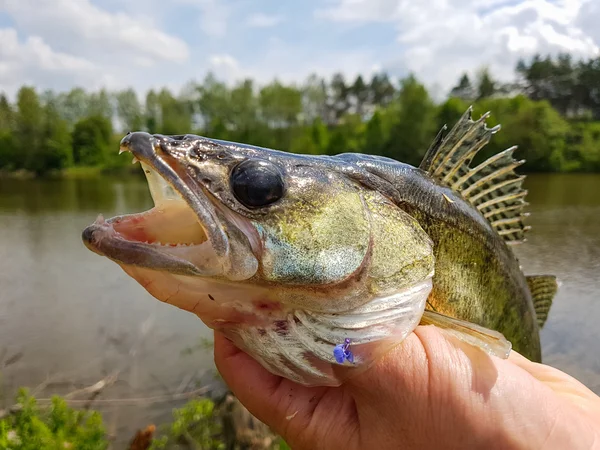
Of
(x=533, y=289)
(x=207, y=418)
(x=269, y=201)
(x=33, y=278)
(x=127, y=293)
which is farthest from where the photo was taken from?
(x=33, y=278)

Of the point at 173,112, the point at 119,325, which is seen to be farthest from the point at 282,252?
the point at 173,112

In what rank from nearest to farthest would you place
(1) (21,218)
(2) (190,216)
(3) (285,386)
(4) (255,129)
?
(2) (190,216)
(3) (285,386)
(1) (21,218)
(4) (255,129)

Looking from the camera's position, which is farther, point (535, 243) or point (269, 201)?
point (535, 243)

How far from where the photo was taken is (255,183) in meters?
1.49

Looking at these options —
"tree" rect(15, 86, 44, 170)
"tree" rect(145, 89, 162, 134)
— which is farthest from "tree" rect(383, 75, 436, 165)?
"tree" rect(15, 86, 44, 170)

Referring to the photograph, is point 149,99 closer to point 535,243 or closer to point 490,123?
point 490,123

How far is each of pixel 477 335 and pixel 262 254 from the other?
0.84 metres

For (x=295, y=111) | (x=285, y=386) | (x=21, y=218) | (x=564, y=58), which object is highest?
(x=564, y=58)

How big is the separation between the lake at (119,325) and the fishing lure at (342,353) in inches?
212

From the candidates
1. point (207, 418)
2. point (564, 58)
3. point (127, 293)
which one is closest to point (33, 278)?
point (127, 293)

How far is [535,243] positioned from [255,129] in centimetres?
3389

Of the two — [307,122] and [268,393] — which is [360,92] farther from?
[268,393]

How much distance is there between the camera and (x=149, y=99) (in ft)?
186

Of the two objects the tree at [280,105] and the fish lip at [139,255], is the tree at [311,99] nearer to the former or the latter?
the tree at [280,105]
